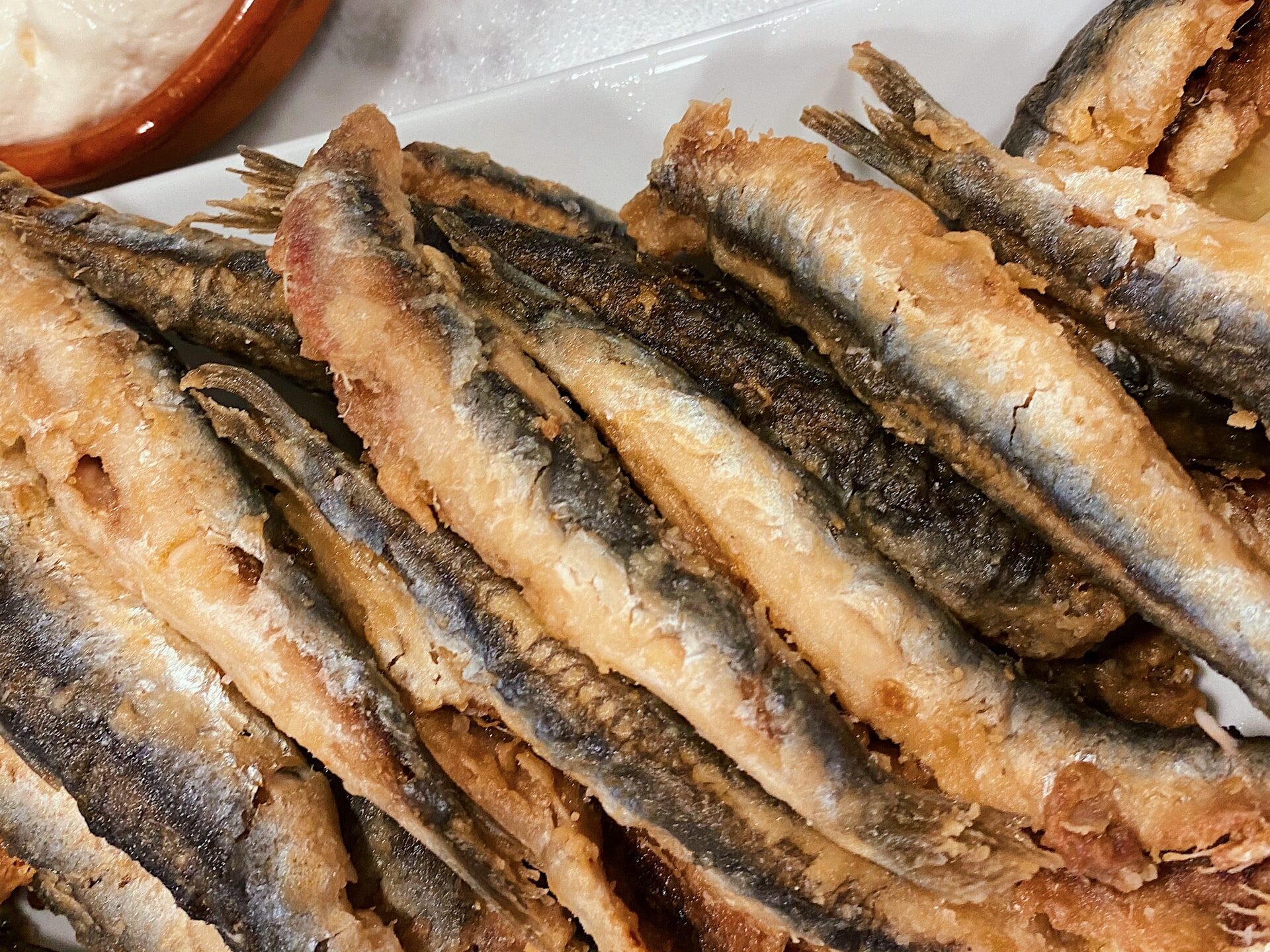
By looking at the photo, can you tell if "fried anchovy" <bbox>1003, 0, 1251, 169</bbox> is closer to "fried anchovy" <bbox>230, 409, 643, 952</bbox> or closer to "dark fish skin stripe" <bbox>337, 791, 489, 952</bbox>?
"fried anchovy" <bbox>230, 409, 643, 952</bbox>

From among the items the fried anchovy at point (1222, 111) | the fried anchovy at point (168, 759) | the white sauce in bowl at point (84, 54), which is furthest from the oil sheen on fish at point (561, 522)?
the fried anchovy at point (1222, 111)

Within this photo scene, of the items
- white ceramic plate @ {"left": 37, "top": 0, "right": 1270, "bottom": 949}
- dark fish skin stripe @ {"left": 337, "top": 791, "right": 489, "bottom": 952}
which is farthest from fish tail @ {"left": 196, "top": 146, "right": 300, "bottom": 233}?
dark fish skin stripe @ {"left": 337, "top": 791, "right": 489, "bottom": 952}

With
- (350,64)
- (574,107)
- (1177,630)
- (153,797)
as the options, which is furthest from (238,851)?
(350,64)

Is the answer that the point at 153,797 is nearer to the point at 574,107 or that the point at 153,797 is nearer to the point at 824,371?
the point at 824,371

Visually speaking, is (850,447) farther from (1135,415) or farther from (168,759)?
(168,759)

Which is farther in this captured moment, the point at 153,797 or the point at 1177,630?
the point at 153,797

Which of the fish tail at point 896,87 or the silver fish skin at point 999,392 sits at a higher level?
the fish tail at point 896,87

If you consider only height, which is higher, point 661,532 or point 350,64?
point 350,64

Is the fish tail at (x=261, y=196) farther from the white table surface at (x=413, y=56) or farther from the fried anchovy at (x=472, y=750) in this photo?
the white table surface at (x=413, y=56)
